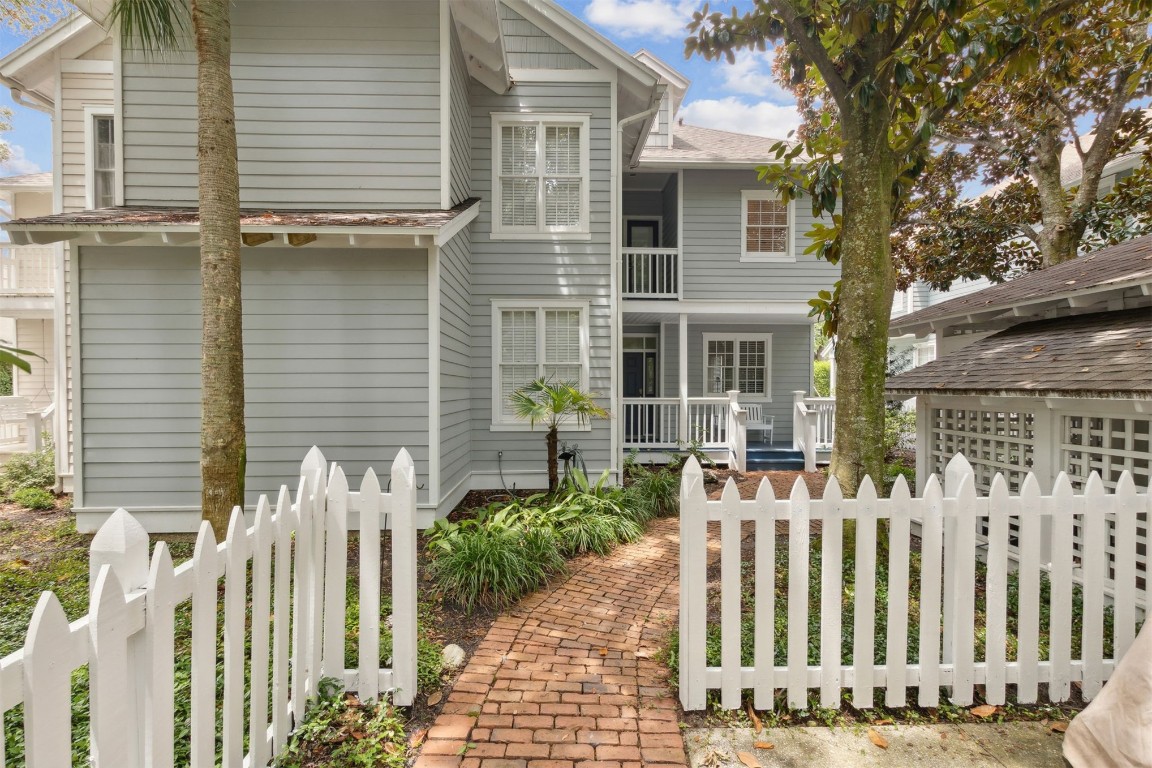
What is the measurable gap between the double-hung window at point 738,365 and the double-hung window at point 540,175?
5.58m

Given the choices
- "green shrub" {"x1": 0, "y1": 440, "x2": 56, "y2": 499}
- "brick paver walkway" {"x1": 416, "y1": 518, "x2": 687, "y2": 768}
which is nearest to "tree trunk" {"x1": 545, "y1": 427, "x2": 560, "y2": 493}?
"brick paver walkway" {"x1": 416, "y1": 518, "x2": 687, "y2": 768}

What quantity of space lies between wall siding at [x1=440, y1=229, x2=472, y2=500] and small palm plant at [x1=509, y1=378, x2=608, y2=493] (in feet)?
2.71

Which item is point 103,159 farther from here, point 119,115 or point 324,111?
point 324,111

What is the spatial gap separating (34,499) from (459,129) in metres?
8.03

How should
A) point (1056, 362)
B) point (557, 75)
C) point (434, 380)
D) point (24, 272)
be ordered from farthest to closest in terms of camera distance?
point (24, 272) → point (557, 75) → point (434, 380) → point (1056, 362)

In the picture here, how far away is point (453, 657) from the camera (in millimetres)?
3424

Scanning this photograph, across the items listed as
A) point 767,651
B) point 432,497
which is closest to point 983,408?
point 767,651

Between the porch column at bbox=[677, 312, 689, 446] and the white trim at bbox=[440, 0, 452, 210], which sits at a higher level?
the white trim at bbox=[440, 0, 452, 210]

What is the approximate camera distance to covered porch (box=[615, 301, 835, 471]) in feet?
34.9

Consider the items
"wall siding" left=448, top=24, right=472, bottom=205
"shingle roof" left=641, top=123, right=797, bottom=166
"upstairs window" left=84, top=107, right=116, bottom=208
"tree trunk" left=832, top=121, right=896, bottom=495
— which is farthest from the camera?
"shingle roof" left=641, top=123, right=797, bottom=166

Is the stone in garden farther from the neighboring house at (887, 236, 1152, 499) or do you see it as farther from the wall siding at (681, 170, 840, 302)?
the wall siding at (681, 170, 840, 302)

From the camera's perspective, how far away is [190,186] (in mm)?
6762

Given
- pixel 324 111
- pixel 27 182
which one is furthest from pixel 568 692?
pixel 27 182

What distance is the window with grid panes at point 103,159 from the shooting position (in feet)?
26.4
